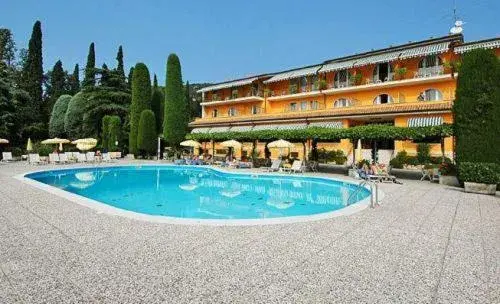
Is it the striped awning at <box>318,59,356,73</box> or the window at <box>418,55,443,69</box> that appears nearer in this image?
the window at <box>418,55,443,69</box>

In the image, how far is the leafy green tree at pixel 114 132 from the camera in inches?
1502

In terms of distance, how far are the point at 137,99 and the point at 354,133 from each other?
26.7m

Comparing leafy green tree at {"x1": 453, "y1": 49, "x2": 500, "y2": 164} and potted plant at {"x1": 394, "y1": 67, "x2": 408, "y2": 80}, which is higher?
potted plant at {"x1": 394, "y1": 67, "x2": 408, "y2": 80}

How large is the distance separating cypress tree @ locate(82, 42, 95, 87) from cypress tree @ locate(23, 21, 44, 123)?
A: 516cm

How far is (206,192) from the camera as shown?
1630 cm

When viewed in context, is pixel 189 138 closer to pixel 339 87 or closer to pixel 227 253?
pixel 339 87

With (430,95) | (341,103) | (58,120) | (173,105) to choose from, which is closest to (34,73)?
(58,120)

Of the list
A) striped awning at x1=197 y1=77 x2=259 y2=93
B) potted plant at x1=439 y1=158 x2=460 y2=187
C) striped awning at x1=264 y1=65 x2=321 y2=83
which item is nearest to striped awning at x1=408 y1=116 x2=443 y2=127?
potted plant at x1=439 y1=158 x2=460 y2=187

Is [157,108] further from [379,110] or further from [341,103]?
[379,110]

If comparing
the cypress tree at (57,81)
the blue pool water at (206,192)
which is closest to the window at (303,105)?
the blue pool water at (206,192)

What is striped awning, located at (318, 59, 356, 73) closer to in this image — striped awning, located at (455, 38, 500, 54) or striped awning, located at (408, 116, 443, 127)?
striped awning, located at (455, 38, 500, 54)

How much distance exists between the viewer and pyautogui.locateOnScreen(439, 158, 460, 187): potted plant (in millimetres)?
16397

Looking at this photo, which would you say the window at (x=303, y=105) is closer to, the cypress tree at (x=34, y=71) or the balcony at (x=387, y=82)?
the balcony at (x=387, y=82)

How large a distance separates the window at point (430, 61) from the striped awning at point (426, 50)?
1058 millimetres
